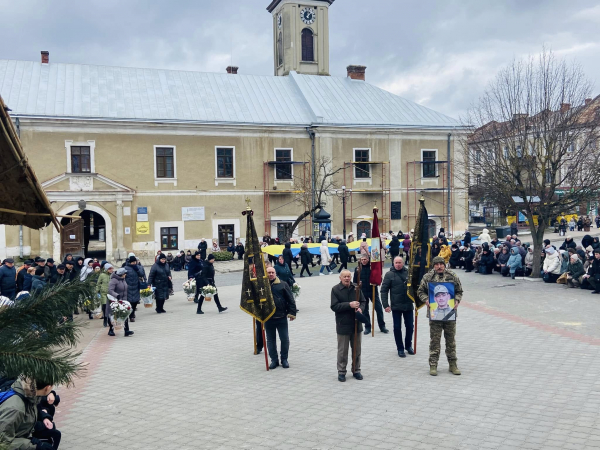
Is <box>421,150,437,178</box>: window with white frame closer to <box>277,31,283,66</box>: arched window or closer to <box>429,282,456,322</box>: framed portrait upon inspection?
<box>277,31,283,66</box>: arched window

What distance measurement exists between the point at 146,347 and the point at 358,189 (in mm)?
26158

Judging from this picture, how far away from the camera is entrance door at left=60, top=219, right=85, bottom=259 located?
31.8 meters

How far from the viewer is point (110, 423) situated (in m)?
8.09

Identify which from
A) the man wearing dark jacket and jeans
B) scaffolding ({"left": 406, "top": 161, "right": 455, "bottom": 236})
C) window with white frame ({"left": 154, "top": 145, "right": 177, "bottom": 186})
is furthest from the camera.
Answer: scaffolding ({"left": 406, "top": 161, "right": 455, "bottom": 236})

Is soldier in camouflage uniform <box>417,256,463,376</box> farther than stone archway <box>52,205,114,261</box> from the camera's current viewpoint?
No

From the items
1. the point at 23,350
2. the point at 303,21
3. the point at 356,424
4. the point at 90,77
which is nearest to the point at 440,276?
the point at 356,424

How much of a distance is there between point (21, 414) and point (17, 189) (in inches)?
125

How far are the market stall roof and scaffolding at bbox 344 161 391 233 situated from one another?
33844 millimetres

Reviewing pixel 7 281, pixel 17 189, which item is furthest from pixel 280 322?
pixel 7 281

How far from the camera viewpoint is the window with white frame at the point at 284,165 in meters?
36.4

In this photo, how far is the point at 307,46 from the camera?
1892 inches

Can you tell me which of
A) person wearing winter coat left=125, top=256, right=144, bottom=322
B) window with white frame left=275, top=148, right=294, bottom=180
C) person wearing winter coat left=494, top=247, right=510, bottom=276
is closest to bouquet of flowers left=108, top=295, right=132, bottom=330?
person wearing winter coat left=125, top=256, right=144, bottom=322

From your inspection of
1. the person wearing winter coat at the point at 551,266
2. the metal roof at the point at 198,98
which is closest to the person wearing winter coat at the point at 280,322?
the person wearing winter coat at the point at 551,266

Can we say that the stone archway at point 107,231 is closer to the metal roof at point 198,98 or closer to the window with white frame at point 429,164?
the metal roof at point 198,98
